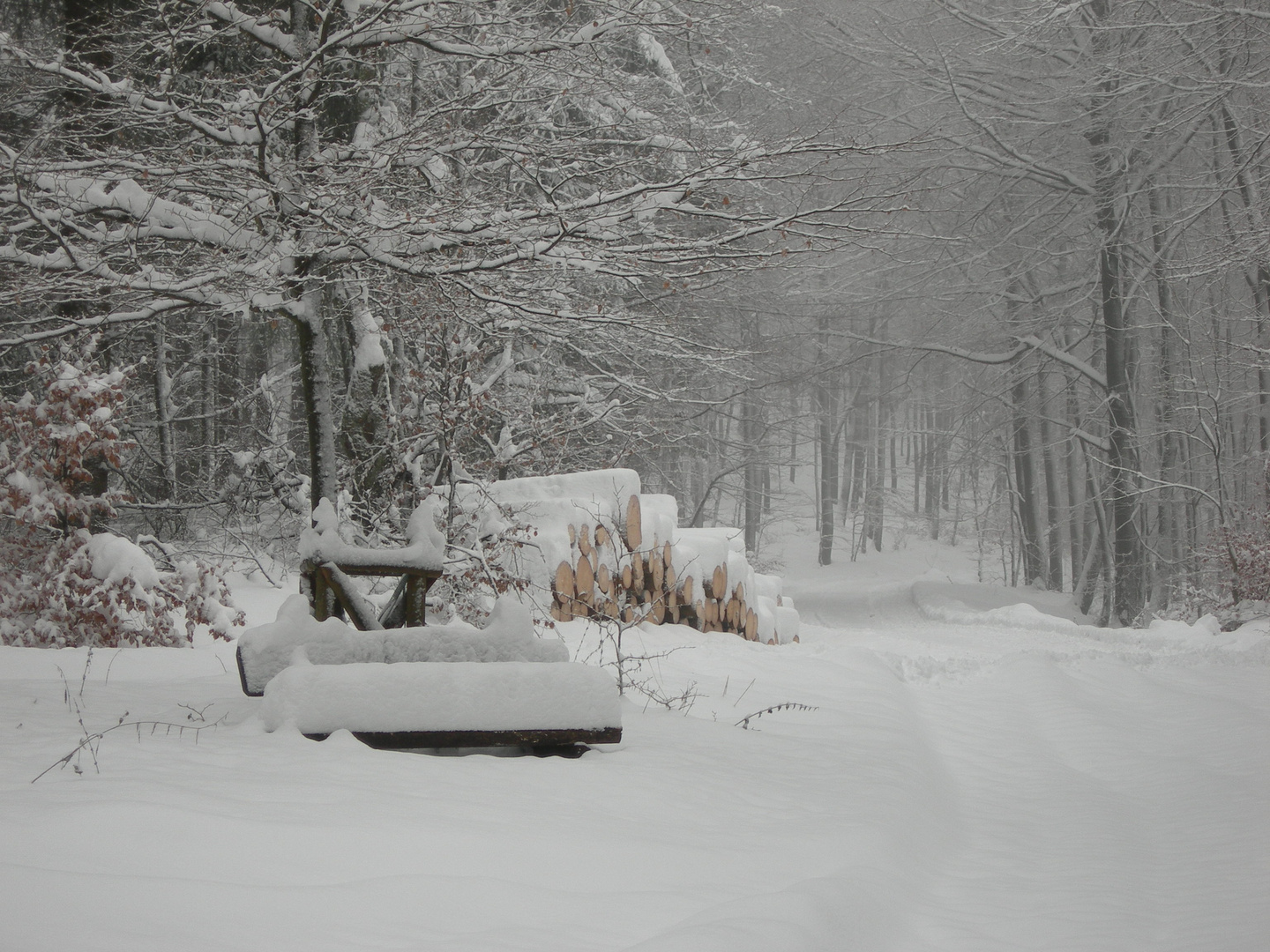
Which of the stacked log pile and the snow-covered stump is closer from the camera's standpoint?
the snow-covered stump

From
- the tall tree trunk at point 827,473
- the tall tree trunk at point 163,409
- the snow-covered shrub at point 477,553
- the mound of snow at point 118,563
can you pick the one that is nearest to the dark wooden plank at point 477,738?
the snow-covered shrub at point 477,553

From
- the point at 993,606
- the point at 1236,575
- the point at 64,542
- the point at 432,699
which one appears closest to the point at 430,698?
the point at 432,699

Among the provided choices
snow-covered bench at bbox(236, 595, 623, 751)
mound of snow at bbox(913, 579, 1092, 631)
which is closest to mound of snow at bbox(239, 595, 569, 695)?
snow-covered bench at bbox(236, 595, 623, 751)

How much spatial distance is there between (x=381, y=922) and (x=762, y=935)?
3.06 ft

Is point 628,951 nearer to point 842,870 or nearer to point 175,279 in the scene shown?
point 842,870

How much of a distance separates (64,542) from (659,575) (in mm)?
5715

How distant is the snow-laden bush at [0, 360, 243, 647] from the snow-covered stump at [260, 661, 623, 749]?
4681 millimetres

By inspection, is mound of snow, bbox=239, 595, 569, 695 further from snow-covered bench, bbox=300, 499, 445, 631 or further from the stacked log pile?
the stacked log pile

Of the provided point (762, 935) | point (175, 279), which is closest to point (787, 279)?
point (175, 279)

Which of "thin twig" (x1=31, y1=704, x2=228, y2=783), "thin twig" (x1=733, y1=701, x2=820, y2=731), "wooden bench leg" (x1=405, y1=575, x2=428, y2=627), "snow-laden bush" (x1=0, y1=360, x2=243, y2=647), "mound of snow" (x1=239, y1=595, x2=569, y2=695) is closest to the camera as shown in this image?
"thin twig" (x1=31, y1=704, x2=228, y2=783)

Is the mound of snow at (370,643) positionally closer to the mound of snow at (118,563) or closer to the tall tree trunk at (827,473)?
the mound of snow at (118,563)

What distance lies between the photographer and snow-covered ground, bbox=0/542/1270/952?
2279 millimetres

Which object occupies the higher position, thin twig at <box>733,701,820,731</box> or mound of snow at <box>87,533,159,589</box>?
mound of snow at <box>87,533,159,589</box>

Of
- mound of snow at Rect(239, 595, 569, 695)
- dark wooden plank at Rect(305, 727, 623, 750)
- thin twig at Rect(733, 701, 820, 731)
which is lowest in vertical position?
thin twig at Rect(733, 701, 820, 731)
